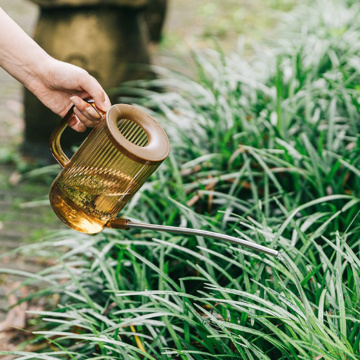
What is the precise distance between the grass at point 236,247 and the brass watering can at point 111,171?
31 cm

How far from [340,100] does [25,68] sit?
1761 mm

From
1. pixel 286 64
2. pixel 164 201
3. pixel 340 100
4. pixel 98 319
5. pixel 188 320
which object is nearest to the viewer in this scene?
pixel 188 320

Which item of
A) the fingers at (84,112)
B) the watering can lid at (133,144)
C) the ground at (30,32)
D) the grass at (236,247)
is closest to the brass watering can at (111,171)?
the watering can lid at (133,144)

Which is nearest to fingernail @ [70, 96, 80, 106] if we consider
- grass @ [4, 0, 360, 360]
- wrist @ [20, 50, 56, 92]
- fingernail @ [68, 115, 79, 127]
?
fingernail @ [68, 115, 79, 127]

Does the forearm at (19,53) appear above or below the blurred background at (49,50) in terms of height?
above

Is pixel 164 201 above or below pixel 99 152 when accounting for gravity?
below

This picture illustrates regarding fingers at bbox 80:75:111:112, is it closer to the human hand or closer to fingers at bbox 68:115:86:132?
the human hand

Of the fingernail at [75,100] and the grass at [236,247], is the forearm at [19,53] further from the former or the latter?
the grass at [236,247]

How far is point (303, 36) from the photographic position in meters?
4.05

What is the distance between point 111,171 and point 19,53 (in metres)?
0.66

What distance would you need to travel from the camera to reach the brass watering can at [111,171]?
1.43 m

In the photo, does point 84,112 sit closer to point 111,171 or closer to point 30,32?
point 111,171

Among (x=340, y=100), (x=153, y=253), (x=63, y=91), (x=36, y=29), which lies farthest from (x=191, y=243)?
(x=36, y=29)

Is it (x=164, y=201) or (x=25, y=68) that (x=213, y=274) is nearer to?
(x=164, y=201)
